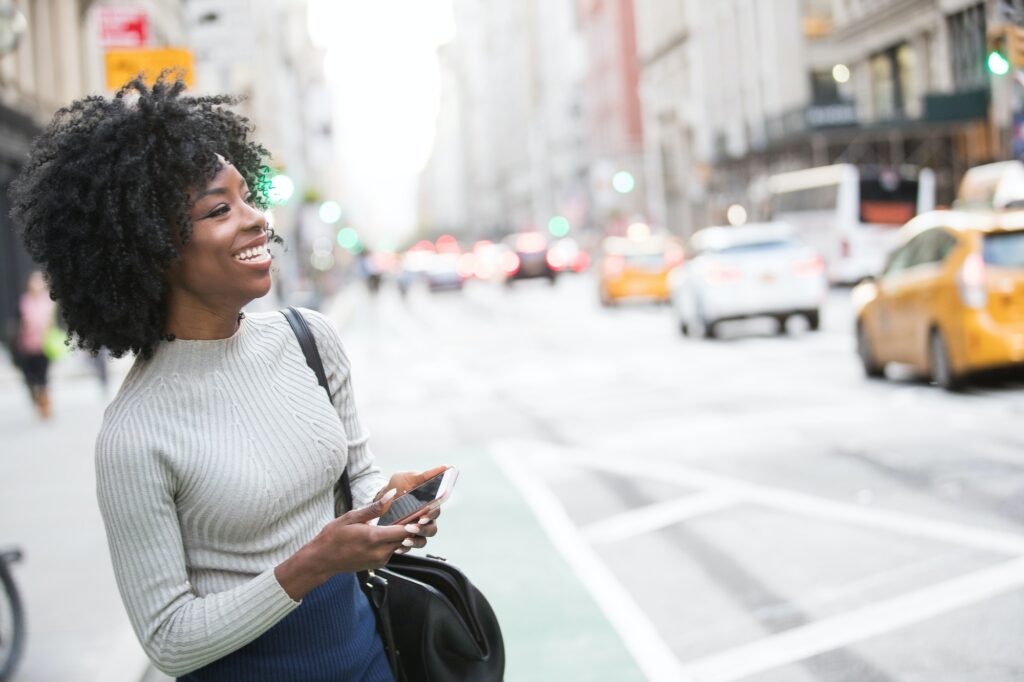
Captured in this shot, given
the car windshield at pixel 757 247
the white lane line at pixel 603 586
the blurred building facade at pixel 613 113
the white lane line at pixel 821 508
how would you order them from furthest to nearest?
the blurred building facade at pixel 613 113
the car windshield at pixel 757 247
the white lane line at pixel 821 508
the white lane line at pixel 603 586

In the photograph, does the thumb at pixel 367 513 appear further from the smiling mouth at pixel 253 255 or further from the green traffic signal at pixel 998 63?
the green traffic signal at pixel 998 63

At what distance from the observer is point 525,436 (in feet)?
43.9

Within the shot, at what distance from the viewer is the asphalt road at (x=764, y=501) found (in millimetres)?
5934

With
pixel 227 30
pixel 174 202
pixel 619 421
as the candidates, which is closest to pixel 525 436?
pixel 619 421

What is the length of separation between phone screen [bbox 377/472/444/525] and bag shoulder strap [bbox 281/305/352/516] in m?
0.18

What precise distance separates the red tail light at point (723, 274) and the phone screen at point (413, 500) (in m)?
20.4

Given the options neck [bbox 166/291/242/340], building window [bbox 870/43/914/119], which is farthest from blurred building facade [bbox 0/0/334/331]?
building window [bbox 870/43/914/119]

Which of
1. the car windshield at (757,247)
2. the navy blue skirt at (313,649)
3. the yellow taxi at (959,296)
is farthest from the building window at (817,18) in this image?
the navy blue skirt at (313,649)

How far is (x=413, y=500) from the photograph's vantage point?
2.73 metres

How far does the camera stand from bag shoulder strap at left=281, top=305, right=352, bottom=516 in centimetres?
281

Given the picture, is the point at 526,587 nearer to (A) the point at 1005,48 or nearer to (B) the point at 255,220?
(B) the point at 255,220

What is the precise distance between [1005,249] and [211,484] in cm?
1167

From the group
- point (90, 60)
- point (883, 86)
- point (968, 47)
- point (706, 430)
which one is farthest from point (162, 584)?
point (883, 86)

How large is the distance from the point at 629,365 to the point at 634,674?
1461 cm
